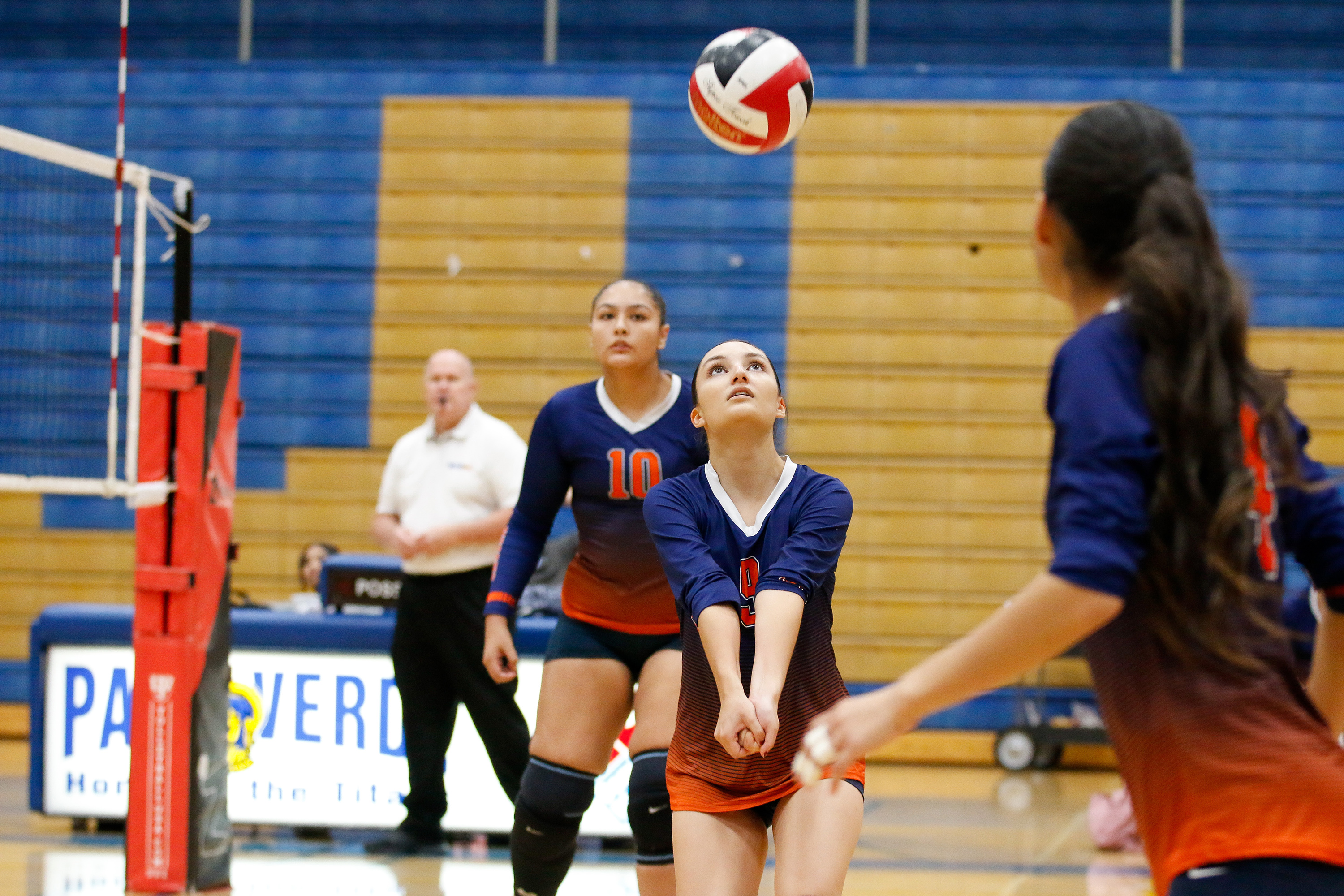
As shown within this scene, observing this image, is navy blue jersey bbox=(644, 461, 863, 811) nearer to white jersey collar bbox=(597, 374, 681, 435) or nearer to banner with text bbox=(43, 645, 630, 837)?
white jersey collar bbox=(597, 374, 681, 435)

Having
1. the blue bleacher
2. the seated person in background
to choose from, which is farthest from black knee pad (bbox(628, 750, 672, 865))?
the blue bleacher

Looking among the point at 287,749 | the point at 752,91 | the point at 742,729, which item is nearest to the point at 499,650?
the point at 742,729

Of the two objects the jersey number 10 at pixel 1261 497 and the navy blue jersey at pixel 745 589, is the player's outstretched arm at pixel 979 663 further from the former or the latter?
the navy blue jersey at pixel 745 589

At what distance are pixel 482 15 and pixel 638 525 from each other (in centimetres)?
758

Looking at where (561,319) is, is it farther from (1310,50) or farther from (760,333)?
(1310,50)

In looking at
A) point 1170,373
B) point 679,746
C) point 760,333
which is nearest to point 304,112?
point 760,333

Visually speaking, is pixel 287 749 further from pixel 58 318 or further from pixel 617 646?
pixel 58 318

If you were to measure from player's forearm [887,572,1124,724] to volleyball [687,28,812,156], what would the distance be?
8.51 feet

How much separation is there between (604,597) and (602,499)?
290 millimetres

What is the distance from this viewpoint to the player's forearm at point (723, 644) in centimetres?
245

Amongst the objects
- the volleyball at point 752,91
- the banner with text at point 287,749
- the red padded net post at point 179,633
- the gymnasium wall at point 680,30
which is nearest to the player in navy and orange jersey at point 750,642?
the volleyball at point 752,91

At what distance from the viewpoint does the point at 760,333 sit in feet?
30.1

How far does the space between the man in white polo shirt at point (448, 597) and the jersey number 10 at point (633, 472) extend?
1.74 meters

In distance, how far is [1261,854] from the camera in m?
1.42
